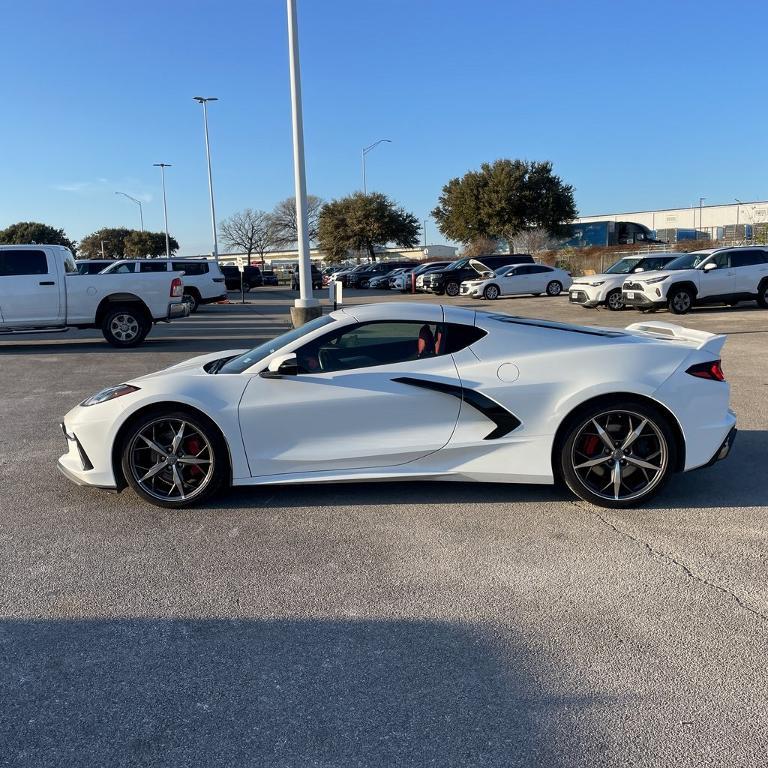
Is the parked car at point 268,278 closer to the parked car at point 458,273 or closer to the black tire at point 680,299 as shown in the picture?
the parked car at point 458,273

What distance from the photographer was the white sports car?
459 centimetres

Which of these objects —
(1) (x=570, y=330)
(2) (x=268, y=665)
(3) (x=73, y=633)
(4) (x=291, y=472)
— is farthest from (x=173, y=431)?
(1) (x=570, y=330)

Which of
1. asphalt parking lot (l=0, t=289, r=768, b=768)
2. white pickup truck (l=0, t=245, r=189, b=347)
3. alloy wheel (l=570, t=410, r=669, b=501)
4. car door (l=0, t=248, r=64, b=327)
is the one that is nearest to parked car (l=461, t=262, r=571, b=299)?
white pickup truck (l=0, t=245, r=189, b=347)

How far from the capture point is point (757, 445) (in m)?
6.08

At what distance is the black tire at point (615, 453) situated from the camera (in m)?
4.56

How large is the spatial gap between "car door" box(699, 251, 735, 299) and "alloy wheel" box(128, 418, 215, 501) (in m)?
16.7

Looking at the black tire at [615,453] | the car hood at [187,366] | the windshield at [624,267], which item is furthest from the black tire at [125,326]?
the windshield at [624,267]

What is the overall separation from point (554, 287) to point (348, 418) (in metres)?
27.1

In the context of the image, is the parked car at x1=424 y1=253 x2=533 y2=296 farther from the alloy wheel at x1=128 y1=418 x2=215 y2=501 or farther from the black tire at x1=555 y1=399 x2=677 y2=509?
the alloy wheel at x1=128 y1=418 x2=215 y2=501

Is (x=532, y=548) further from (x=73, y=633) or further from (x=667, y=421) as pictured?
(x=73, y=633)

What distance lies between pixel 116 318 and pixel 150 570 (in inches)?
448

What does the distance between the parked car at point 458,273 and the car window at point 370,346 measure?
2815 centimetres

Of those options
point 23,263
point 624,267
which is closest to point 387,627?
point 23,263

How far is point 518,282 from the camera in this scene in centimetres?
2978
